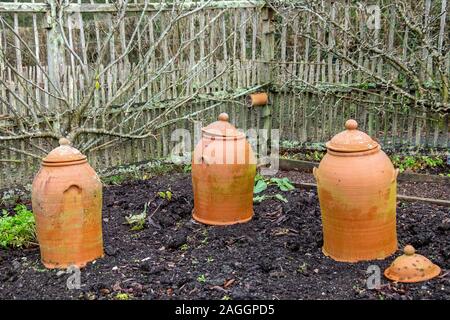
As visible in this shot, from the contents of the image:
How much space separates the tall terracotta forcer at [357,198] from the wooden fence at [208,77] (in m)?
2.69

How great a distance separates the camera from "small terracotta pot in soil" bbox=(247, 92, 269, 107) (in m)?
7.27

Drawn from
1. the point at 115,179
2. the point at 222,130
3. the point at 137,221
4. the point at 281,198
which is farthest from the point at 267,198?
the point at 115,179

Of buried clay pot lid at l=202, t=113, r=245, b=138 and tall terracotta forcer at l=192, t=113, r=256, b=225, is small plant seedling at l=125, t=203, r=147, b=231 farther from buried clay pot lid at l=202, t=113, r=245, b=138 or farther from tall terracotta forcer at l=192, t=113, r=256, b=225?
buried clay pot lid at l=202, t=113, r=245, b=138

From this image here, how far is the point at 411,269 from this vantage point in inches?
138

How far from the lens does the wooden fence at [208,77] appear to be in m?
5.70

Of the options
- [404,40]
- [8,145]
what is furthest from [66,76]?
[404,40]

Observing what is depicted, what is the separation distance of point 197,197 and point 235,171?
454 mm

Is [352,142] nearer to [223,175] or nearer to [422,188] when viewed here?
[223,175]

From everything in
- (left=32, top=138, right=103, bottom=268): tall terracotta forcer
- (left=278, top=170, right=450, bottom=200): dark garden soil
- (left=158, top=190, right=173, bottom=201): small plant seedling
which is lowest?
(left=278, top=170, right=450, bottom=200): dark garden soil

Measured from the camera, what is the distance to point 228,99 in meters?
7.09

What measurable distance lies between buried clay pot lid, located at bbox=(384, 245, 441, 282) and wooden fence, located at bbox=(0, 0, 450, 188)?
338cm

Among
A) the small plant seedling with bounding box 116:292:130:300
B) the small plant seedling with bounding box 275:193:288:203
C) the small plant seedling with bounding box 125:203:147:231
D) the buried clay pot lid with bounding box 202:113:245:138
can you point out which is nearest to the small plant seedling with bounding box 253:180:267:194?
the small plant seedling with bounding box 275:193:288:203

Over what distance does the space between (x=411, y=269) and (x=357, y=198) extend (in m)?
0.59
